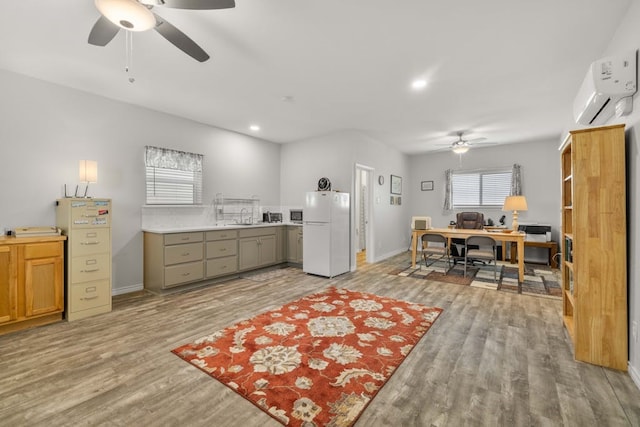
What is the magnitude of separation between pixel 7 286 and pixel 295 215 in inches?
169

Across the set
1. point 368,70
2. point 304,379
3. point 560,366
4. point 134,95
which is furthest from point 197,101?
point 560,366

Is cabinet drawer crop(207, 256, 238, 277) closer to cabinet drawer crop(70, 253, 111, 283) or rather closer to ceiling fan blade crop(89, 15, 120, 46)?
cabinet drawer crop(70, 253, 111, 283)

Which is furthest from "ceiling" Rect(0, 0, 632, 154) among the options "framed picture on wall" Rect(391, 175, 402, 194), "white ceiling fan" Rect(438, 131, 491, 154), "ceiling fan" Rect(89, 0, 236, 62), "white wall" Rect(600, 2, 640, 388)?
"framed picture on wall" Rect(391, 175, 402, 194)

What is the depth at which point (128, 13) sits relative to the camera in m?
1.69

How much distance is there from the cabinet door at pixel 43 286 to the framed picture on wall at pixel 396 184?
6292mm

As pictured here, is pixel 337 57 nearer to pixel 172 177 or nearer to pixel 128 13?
pixel 128 13

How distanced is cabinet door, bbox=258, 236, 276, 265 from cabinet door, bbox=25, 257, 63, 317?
2.79 metres

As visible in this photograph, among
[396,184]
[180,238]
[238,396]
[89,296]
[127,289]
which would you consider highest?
[396,184]

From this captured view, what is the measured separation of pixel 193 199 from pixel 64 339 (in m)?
2.61

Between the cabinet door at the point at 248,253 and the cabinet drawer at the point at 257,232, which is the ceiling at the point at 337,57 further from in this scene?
the cabinet door at the point at 248,253

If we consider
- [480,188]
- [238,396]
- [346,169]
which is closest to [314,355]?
[238,396]

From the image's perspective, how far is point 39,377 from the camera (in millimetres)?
2018

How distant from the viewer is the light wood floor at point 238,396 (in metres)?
1.64

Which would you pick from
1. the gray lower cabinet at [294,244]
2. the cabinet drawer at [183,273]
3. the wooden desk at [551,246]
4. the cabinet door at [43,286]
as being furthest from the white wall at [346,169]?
the cabinet door at [43,286]
